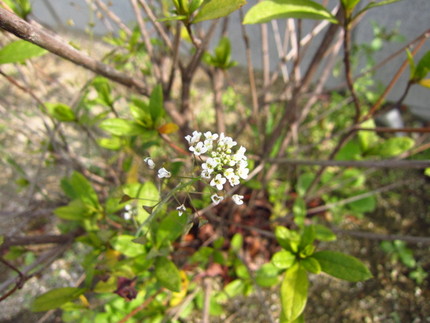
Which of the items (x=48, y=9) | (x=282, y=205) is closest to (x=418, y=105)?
(x=282, y=205)

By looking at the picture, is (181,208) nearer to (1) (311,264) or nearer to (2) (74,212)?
(1) (311,264)

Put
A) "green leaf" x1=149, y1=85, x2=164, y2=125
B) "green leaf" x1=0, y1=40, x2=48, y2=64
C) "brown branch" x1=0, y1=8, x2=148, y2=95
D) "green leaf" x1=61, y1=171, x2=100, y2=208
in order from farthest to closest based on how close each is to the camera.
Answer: "green leaf" x1=61, y1=171, x2=100, y2=208
"green leaf" x1=149, y1=85, x2=164, y2=125
"green leaf" x1=0, y1=40, x2=48, y2=64
"brown branch" x1=0, y1=8, x2=148, y2=95

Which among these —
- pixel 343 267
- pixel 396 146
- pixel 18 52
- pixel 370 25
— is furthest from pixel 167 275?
pixel 370 25

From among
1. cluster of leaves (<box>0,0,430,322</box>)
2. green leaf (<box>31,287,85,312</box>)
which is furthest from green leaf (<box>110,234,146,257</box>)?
green leaf (<box>31,287,85,312</box>)

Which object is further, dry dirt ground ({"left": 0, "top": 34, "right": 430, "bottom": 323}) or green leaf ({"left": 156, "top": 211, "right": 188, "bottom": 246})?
dry dirt ground ({"left": 0, "top": 34, "right": 430, "bottom": 323})

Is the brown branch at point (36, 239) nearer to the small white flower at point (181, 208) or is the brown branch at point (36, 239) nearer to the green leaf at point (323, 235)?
the small white flower at point (181, 208)

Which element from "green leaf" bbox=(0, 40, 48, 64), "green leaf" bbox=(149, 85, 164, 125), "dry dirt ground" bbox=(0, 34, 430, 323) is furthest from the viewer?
"dry dirt ground" bbox=(0, 34, 430, 323)

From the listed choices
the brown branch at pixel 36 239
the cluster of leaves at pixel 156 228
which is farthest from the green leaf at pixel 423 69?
the brown branch at pixel 36 239

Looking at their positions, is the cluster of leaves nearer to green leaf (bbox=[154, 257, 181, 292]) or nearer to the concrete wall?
green leaf (bbox=[154, 257, 181, 292])
